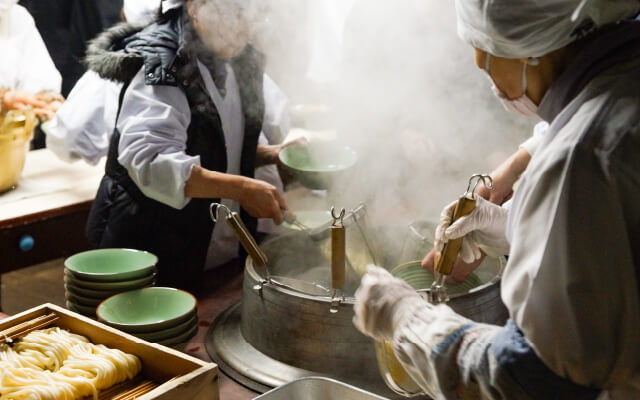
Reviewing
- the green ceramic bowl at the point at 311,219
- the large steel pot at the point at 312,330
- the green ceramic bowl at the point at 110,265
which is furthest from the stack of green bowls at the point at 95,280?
the green ceramic bowl at the point at 311,219

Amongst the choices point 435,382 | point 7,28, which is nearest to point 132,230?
point 435,382

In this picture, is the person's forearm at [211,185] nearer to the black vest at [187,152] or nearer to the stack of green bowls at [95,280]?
the black vest at [187,152]

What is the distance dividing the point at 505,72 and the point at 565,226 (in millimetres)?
374

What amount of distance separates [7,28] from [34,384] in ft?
13.1

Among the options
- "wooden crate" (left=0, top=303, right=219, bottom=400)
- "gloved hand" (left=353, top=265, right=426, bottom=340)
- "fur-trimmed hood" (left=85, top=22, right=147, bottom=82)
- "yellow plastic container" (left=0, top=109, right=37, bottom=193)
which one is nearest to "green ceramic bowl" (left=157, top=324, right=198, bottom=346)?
"wooden crate" (left=0, top=303, right=219, bottom=400)

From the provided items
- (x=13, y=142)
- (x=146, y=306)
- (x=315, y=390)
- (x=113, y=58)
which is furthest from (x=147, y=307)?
(x=13, y=142)

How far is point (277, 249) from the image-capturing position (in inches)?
92.1

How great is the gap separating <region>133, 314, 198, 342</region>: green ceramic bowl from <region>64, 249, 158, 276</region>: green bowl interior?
0.27 metres

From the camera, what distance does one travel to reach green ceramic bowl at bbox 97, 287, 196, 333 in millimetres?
2029

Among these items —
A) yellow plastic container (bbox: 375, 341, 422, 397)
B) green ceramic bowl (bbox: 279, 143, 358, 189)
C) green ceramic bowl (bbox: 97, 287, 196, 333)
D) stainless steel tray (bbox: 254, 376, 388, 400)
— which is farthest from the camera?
green ceramic bowl (bbox: 279, 143, 358, 189)

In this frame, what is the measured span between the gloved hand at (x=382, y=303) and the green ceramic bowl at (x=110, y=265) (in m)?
0.92

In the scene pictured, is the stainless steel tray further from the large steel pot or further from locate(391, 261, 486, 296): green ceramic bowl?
locate(391, 261, 486, 296): green ceramic bowl

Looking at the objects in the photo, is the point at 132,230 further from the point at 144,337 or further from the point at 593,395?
the point at 593,395

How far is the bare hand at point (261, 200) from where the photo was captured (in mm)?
2533
